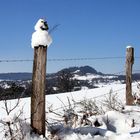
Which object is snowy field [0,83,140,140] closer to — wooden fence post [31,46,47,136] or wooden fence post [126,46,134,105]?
wooden fence post [31,46,47,136]

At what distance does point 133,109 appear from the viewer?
10.5 metres

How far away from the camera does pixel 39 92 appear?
21.6ft

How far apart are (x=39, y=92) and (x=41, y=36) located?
2.82 feet

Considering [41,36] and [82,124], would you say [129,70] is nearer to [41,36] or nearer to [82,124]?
[82,124]

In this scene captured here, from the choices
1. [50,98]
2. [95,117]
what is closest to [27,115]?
[95,117]

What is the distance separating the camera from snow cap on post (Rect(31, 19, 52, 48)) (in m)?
6.65

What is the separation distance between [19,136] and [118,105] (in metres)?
4.91

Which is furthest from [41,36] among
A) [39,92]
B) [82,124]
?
[82,124]

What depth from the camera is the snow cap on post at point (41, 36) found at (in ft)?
21.8

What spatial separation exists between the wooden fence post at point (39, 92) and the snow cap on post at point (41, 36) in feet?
0.27

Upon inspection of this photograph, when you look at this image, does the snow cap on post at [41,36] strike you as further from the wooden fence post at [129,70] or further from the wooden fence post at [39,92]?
the wooden fence post at [129,70]

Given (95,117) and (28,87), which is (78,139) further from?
(95,117)

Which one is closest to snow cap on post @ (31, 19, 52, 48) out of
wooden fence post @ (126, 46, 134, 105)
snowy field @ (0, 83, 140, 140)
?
snowy field @ (0, 83, 140, 140)

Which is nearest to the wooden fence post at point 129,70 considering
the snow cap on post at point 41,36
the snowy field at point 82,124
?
the snowy field at point 82,124
